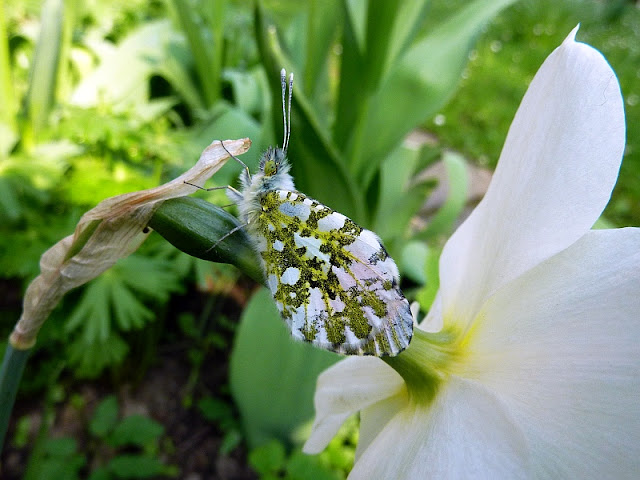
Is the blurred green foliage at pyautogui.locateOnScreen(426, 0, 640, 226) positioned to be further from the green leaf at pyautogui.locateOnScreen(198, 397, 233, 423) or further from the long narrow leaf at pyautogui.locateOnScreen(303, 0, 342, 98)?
the green leaf at pyautogui.locateOnScreen(198, 397, 233, 423)

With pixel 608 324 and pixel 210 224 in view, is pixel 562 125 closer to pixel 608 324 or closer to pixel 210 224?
pixel 608 324

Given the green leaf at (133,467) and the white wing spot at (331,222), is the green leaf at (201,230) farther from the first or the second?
the green leaf at (133,467)

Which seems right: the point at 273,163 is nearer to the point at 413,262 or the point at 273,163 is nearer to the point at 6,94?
the point at 413,262

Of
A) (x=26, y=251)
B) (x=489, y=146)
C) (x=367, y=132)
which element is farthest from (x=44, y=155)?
(x=489, y=146)

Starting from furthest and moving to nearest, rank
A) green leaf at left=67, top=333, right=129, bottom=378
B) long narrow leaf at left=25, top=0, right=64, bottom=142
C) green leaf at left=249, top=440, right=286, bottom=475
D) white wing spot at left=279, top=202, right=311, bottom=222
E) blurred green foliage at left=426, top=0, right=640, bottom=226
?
blurred green foliage at left=426, top=0, right=640, bottom=226 → long narrow leaf at left=25, top=0, right=64, bottom=142 → green leaf at left=67, top=333, right=129, bottom=378 → green leaf at left=249, top=440, right=286, bottom=475 → white wing spot at left=279, top=202, right=311, bottom=222

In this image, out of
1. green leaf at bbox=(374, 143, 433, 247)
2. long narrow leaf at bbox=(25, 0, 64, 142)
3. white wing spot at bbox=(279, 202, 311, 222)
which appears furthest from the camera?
green leaf at bbox=(374, 143, 433, 247)

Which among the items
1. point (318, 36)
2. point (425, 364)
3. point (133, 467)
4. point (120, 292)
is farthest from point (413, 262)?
point (425, 364)

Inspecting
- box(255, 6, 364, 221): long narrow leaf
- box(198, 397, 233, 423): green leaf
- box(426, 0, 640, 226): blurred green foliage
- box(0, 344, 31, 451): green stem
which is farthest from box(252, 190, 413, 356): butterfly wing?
box(426, 0, 640, 226): blurred green foliage
